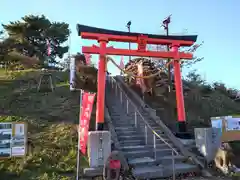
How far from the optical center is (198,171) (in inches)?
338

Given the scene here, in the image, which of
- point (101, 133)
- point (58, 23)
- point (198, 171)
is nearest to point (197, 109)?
point (198, 171)

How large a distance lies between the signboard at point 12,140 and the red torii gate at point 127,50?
326 cm

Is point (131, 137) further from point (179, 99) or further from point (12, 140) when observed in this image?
point (12, 140)

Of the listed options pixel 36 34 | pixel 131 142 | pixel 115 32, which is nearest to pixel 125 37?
pixel 115 32

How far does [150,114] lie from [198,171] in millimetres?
4378

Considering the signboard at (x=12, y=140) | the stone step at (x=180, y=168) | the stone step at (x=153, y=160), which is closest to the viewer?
the signboard at (x=12, y=140)

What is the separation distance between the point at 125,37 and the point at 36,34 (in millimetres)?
17519

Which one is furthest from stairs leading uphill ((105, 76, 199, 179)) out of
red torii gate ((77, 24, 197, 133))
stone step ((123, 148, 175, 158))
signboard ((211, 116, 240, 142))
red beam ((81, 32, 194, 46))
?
red beam ((81, 32, 194, 46))

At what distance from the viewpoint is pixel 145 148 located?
31.4 feet

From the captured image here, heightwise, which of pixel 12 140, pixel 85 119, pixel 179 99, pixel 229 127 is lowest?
pixel 12 140

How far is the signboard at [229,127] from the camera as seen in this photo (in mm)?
9648

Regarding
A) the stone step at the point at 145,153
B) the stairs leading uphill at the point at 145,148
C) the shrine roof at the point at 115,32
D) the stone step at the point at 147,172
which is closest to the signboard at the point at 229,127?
the stairs leading uphill at the point at 145,148

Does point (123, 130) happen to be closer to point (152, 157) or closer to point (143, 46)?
point (152, 157)

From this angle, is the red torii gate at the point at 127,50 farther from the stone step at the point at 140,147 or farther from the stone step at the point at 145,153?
the stone step at the point at 145,153
